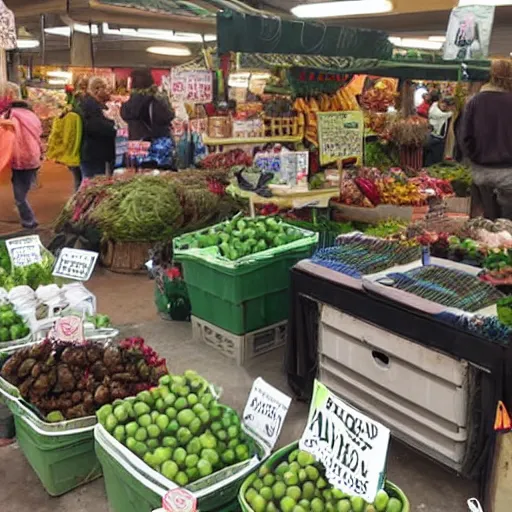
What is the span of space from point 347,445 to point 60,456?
1.31m

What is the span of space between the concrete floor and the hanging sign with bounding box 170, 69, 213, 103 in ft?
8.87

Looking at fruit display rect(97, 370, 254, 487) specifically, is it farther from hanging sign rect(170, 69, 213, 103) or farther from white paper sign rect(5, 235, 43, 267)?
hanging sign rect(170, 69, 213, 103)

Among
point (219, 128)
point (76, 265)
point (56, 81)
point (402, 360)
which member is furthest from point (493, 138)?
point (56, 81)

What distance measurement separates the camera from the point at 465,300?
2822 mm

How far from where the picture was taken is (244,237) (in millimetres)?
4219

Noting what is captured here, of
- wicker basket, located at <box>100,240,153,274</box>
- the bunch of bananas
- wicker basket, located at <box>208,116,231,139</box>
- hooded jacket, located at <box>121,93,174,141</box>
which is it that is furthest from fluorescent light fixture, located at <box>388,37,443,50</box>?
wicker basket, located at <box>100,240,153,274</box>

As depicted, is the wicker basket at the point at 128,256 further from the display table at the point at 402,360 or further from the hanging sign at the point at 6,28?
the display table at the point at 402,360

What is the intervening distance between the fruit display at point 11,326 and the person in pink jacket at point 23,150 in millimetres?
4269

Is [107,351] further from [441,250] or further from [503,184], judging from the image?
[503,184]

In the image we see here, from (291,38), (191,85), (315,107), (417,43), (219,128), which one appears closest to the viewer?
(291,38)

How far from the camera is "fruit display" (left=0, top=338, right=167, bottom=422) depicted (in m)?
2.72

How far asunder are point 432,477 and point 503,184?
12.9 feet

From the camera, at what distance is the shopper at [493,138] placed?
19.3 ft

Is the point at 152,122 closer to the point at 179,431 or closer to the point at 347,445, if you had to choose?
the point at 179,431
